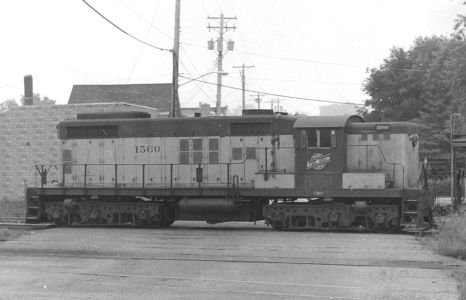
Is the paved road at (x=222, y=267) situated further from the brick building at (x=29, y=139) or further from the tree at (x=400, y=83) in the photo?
the tree at (x=400, y=83)

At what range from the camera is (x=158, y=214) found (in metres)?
18.2

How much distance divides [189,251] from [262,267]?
257 cm

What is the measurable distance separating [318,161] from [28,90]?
3174 cm

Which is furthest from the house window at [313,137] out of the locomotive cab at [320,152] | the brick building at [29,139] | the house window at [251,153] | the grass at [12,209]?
the brick building at [29,139]

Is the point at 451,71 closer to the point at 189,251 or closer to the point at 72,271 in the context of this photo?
the point at 189,251

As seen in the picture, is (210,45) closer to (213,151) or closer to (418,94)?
(418,94)

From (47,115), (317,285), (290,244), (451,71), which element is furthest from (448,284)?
(451,71)

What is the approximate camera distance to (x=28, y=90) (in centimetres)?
4353

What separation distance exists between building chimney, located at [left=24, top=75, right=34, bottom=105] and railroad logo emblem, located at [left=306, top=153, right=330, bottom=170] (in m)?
29.8

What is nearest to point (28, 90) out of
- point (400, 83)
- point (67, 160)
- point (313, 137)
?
point (67, 160)

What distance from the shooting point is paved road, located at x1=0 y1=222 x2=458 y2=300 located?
9.02m

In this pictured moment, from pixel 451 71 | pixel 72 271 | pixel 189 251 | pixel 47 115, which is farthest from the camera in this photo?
pixel 451 71

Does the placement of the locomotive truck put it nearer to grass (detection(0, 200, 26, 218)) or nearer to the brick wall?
grass (detection(0, 200, 26, 218))

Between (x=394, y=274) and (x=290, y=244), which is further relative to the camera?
(x=290, y=244)
